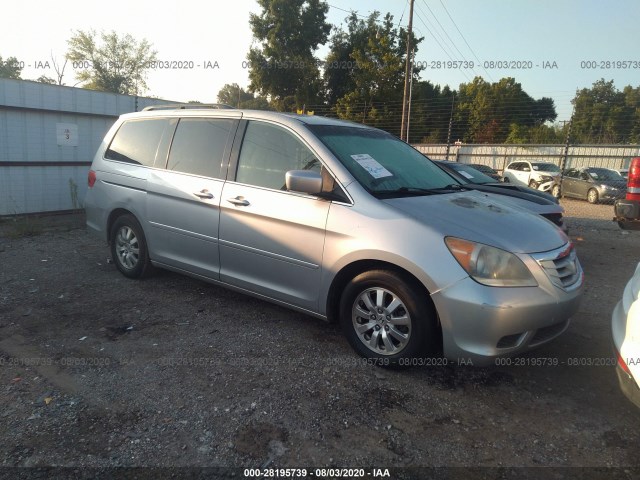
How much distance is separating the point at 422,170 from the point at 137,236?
9.92 ft

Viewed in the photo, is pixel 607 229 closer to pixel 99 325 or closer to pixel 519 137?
pixel 99 325

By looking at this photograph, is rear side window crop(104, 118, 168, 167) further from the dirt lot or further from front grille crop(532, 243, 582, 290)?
front grille crop(532, 243, 582, 290)

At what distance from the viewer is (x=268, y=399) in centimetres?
292

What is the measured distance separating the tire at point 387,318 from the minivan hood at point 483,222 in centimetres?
47

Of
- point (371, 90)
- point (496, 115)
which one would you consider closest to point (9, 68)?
point (371, 90)

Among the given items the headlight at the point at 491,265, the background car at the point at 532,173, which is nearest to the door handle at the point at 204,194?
the headlight at the point at 491,265

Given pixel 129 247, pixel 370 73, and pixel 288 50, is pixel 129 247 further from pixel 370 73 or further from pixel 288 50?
pixel 288 50

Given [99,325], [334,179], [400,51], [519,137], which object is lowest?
[99,325]

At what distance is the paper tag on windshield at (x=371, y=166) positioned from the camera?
3.62 m

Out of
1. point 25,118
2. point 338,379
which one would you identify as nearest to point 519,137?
point 25,118

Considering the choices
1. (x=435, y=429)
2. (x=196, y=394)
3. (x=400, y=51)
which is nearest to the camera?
(x=435, y=429)

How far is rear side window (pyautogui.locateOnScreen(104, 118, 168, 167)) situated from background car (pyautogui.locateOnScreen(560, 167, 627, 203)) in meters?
14.8

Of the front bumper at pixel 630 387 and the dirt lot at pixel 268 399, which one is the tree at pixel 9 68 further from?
the front bumper at pixel 630 387

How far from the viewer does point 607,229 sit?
998 centimetres
